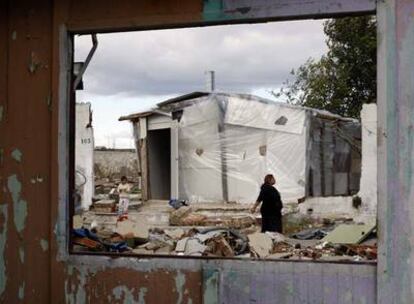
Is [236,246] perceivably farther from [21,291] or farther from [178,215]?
[178,215]

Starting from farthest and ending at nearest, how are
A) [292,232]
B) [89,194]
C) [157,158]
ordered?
[157,158]
[89,194]
[292,232]

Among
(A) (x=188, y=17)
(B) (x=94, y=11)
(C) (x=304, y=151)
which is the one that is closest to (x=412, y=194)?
(A) (x=188, y=17)

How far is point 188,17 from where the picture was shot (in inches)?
183

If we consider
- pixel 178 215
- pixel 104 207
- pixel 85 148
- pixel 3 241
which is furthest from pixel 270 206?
pixel 85 148

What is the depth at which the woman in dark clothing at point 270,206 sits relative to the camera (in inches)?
482

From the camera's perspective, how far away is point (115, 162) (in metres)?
31.5

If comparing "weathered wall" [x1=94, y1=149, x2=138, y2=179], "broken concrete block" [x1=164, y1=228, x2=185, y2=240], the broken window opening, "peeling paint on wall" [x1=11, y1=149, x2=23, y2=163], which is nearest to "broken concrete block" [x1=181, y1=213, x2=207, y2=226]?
the broken window opening

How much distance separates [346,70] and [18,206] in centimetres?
1869

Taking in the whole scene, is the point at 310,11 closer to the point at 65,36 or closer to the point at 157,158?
the point at 65,36

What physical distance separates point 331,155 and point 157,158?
603 centimetres

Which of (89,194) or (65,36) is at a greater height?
(65,36)

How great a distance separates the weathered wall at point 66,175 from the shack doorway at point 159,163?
51.2ft

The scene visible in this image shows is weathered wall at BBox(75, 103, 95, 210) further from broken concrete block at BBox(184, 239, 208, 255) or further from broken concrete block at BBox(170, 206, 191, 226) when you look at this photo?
broken concrete block at BBox(184, 239, 208, 255)

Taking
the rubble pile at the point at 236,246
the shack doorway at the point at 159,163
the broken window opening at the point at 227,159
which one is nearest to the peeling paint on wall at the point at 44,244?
the rubble pile at the point at 236,246
